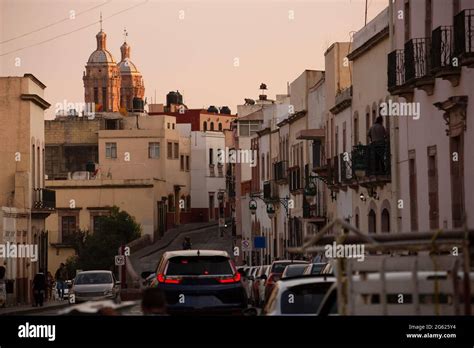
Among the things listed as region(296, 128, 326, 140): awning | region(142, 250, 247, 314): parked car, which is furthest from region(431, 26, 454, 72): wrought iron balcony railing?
region(296, 128, 326, 140): awning

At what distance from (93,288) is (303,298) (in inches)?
950

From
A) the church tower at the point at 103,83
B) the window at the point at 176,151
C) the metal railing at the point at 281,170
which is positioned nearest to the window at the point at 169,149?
the window at the point at 176,151

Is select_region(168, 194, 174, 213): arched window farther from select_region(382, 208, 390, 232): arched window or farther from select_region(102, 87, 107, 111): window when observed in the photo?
select_region(382, 208, 390, 232): arched window

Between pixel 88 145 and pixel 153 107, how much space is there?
3530cm

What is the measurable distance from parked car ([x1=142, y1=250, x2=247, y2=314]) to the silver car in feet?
51.1

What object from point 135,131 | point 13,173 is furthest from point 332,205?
point 135,131

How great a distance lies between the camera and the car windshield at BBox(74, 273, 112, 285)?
39.5 meters

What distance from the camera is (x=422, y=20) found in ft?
Answer: 99.0

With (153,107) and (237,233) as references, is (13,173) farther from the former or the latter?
(153,107)

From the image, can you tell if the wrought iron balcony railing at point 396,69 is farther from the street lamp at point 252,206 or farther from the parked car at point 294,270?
the street lamp at point 252,206

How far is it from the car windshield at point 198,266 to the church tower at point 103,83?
6382cm

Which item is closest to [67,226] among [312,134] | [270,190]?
[270,190]

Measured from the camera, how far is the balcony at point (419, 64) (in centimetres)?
2878

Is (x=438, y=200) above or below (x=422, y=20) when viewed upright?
below
